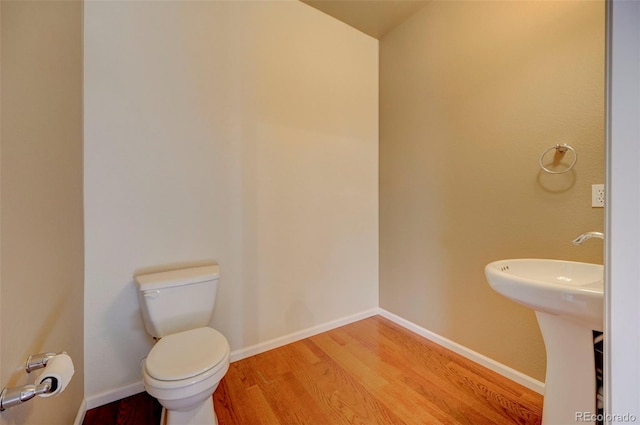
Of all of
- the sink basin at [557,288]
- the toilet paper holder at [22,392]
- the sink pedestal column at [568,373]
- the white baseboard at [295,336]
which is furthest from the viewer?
the white baseboard at [295,336]

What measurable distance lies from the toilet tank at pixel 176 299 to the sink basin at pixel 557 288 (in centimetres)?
146

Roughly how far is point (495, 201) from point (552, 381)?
3.33ft

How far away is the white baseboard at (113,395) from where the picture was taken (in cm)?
146

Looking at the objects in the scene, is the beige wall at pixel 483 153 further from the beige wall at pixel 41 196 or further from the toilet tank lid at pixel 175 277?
the beige wall at pixel 41 196

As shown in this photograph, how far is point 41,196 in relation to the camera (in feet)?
3.06

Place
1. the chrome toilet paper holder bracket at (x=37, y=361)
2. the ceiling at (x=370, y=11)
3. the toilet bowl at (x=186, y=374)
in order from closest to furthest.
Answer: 1. the chrome toilet paper holder bracket at (x=37, y=361)
2. the toilet bowl at (x=186, y=374)
3. the ceiling at (x=370, y=11)

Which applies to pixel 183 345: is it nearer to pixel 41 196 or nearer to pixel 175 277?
pixel 175 277

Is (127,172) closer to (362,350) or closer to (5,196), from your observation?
(5,196)

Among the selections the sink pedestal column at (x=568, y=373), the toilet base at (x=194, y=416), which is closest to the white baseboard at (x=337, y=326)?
the toilet base at (x=194, y=416)

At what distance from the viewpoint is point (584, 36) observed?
4.30ft

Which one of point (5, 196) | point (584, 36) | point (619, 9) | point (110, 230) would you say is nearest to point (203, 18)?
point (110, 230)

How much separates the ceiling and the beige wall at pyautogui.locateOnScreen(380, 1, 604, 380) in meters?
0.09

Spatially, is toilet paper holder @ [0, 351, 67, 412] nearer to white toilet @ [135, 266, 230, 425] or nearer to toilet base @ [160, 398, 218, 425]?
white toilet @ [135, 266, 230, 425]

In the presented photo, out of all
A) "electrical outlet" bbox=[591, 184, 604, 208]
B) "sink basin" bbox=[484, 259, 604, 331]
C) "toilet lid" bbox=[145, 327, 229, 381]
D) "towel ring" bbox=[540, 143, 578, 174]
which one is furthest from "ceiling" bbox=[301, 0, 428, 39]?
"toilet lid" bbox=[145, 327, 229, 381]
